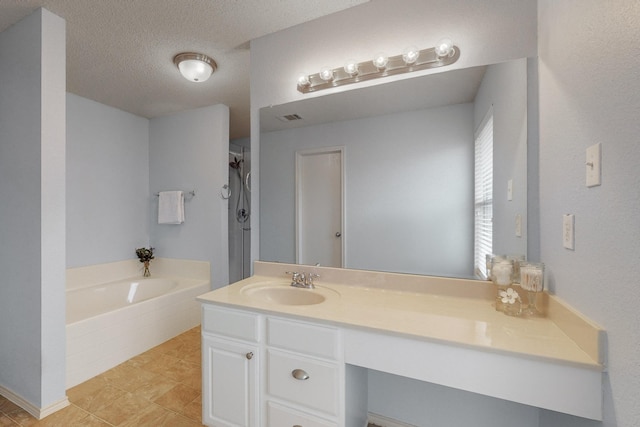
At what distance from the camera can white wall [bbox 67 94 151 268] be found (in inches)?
108

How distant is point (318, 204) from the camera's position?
1.82 meters

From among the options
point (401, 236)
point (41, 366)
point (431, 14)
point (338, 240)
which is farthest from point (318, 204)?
point (41, 366)

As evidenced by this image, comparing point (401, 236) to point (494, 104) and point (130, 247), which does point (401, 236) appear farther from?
point (130, 247)

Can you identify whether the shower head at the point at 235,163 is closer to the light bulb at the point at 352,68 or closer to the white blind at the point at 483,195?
the light bulb at the point at 352,68

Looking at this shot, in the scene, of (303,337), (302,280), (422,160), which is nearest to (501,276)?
(422,160)

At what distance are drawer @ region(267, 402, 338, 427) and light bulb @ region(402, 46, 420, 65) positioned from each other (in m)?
1.77

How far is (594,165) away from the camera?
0.78m

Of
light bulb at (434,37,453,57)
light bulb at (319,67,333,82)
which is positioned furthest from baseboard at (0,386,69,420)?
light bulb at (434,37,453,57)

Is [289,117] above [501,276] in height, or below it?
above

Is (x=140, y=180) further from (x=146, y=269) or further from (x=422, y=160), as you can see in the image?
(x=422, y=160)

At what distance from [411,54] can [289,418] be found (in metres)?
1.87

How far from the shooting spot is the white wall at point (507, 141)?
1.25 metres

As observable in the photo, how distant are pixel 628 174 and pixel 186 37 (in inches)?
94.7

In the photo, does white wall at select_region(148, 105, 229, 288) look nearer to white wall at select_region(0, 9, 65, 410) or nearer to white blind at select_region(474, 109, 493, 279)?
white wall at select_region(0, 9, 65, 410)
